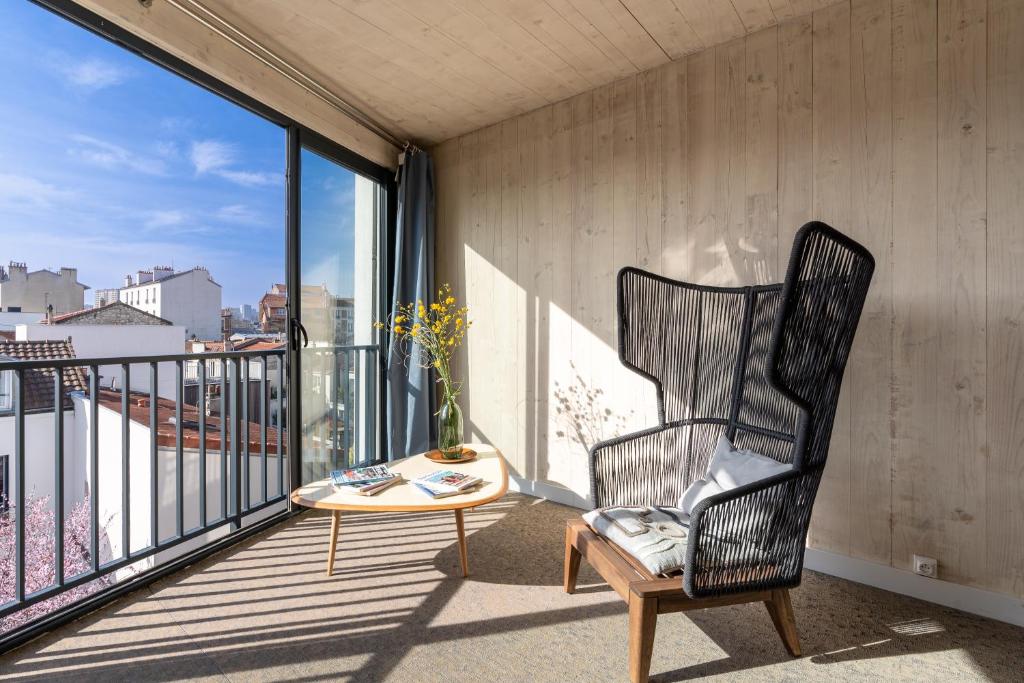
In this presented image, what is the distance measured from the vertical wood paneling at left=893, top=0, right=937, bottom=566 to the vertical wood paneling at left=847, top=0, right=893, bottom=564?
0.03 m

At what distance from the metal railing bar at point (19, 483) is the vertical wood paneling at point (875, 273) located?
311 centimetres

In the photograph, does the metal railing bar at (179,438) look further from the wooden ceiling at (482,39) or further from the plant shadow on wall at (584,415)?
the plant shadow on wall at (584,415)

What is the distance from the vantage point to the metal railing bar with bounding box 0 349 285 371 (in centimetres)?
169

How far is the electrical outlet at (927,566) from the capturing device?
1.94 metres

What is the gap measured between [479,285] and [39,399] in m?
2.25

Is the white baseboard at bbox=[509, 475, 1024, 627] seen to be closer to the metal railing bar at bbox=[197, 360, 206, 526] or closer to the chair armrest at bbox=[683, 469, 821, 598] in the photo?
the chair armrest at bbox=[683, 469, 821, 598]

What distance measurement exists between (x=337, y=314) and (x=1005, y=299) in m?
3.16

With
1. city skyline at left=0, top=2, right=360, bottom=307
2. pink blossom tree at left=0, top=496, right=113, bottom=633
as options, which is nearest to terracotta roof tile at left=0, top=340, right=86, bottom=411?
city skyline at left=0, top=2, right=360, bottom=307

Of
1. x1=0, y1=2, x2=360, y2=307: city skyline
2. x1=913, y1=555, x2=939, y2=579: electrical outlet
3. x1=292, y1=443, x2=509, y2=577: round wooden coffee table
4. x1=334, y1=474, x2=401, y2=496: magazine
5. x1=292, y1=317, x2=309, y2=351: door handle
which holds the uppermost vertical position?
x1=0, y1=2, x2=360, y2=307: city skyline

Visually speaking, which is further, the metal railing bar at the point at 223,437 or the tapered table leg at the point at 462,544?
the metal railing bar at the point at 223,437

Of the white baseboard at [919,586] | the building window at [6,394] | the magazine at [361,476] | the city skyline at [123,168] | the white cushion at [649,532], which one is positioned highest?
the city skyline at [123,168]

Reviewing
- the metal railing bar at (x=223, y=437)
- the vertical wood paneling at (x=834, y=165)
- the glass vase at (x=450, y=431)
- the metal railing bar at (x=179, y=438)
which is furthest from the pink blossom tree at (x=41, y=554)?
the vertical wood paneling at (x=834, y=165)

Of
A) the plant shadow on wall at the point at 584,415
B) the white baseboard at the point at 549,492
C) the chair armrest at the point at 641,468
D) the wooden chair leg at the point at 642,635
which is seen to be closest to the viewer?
the wooden chair leg at the point at 642,635

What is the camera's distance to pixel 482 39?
7.96ft
